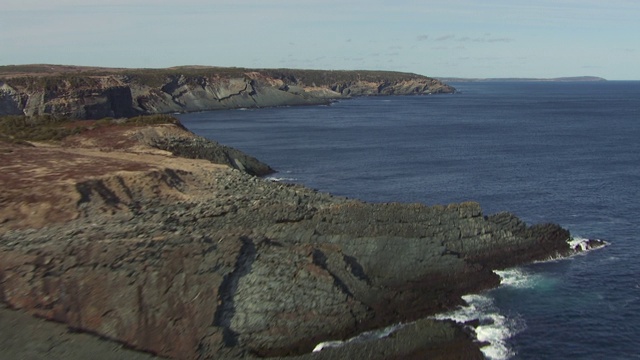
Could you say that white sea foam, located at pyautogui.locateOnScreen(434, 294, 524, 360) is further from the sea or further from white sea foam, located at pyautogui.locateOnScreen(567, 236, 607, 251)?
white sea foam, located at pyautogui.locateOnScreen(567, 236, 607, 251)

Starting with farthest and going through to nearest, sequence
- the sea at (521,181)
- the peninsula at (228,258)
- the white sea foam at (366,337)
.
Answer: the sea at (521,181) → the white sea foam at (366,337) → the peninsula at (228,258)

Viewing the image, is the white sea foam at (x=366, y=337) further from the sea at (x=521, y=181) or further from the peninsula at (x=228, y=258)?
the sea at (x=521, y=181)

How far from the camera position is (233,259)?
29.7 meters

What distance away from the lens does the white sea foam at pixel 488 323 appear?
2782 cm

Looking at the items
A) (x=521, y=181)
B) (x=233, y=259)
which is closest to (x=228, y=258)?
(x=233, y=259)

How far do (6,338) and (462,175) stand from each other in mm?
47115

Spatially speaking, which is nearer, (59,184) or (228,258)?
(228,258)

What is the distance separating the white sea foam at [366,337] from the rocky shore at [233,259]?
333 millimetres

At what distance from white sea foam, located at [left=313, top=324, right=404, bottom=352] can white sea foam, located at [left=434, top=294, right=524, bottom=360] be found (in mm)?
2701

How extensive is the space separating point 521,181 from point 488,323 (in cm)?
3280

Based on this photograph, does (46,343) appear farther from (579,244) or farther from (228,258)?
(579,244)

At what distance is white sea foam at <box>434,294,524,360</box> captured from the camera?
91.3 feet

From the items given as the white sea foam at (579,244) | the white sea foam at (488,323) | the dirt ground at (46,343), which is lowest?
the white sea foam at (488,323)

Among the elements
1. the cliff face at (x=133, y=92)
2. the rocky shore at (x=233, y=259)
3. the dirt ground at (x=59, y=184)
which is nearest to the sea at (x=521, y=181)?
the rocky shore at (x=233, y=259)
